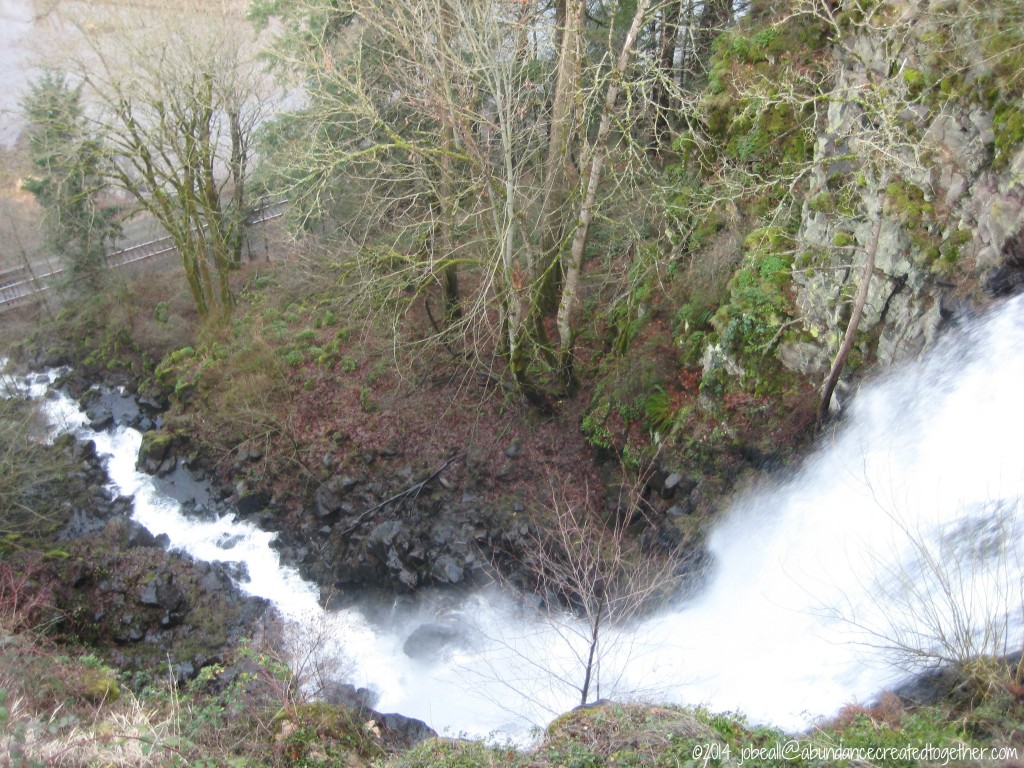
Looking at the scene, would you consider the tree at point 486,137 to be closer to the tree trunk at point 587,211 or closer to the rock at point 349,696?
the tree trunk at point 587,211

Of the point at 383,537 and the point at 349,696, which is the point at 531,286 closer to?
the point at 383,537

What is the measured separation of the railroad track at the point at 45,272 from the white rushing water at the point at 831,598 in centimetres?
1278

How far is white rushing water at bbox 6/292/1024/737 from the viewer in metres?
7.22

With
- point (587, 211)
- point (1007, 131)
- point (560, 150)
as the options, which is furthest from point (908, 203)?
point (560, 150)

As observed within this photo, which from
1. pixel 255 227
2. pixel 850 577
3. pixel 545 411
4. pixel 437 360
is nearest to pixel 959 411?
pixel 850 577

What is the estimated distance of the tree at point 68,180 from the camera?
14.7 m

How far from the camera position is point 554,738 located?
6.91 metres

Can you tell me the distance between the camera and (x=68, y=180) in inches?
613

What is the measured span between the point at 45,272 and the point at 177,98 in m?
8.42

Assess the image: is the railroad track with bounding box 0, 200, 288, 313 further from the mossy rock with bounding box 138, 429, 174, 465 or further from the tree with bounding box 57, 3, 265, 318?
A: the mossy rock with bounding box 138, 429, 174, 465

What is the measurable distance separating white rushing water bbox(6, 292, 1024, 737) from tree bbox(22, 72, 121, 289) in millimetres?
10989

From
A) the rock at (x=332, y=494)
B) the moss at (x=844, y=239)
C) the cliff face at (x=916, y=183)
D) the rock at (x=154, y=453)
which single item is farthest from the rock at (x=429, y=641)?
the moss at (x=844, y=239)

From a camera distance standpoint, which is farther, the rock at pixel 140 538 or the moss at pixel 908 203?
the rock at pixel 140 538

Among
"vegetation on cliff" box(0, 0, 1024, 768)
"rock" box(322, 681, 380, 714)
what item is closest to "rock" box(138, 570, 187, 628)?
"vegetation on cliff" box(0, 0, 1024, 768)
